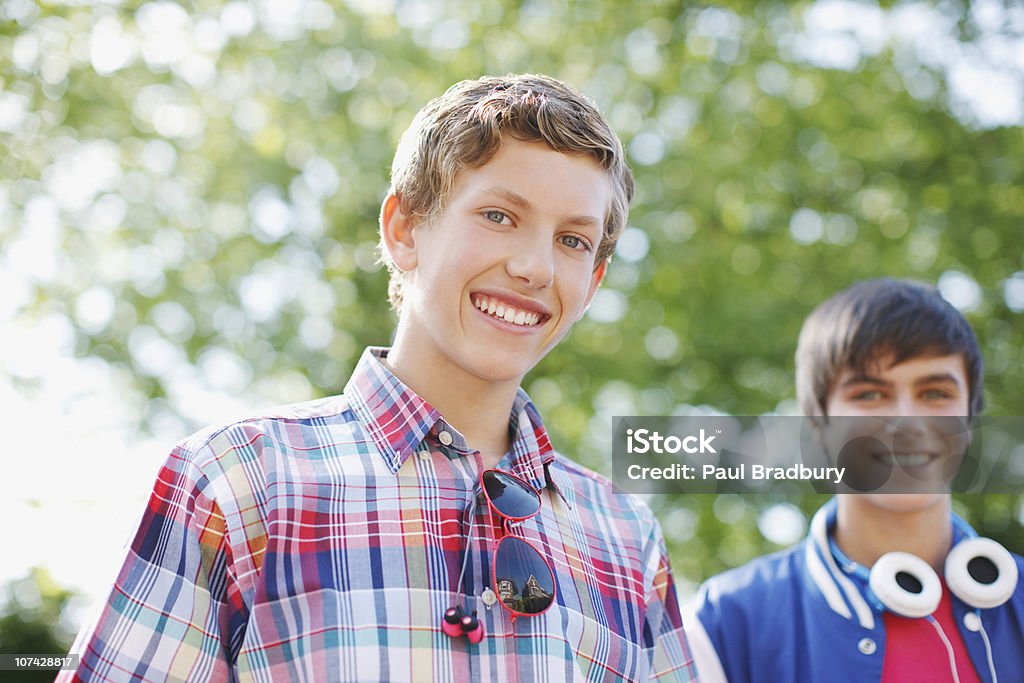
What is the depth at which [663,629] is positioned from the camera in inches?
93.4

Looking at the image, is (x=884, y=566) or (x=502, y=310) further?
(x=884, y=566)

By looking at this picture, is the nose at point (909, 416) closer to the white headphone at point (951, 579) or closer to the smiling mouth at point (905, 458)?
the smiling mouth at point (905, 458)

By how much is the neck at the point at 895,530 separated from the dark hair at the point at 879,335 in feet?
1.11

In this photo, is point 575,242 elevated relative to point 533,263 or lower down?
elevated

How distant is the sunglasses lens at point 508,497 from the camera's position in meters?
2.01

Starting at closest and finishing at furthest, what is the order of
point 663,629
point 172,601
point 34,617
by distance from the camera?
1. point 172,601
2. point 663,629
3. point 34,617

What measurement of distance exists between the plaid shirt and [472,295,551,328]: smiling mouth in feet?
0.79

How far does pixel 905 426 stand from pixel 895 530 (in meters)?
0.34

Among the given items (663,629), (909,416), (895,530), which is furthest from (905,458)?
(663,629)

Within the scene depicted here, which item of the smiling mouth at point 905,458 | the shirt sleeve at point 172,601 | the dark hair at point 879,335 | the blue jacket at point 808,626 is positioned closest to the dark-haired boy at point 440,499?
the shirt sleeve at point 172,601

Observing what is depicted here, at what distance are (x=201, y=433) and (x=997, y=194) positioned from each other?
8.05 m

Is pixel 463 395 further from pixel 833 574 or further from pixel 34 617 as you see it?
pixel 34 617

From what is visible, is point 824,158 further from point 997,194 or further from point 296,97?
point 296,97

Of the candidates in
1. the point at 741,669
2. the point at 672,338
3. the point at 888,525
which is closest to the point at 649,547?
the point at 741,669
